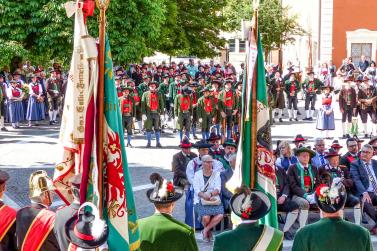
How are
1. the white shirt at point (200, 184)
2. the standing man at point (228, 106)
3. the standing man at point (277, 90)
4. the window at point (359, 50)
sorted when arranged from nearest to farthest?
the white shirt at point (200, 184), the standing man at point (228, 106), the standing man at point (277, 90), the window at point (359, 50)

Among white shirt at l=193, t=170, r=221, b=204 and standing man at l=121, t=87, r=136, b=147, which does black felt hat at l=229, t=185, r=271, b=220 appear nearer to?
white shirt at l=193, t=170, r=221, b=204

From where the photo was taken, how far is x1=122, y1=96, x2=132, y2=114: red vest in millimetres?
23344

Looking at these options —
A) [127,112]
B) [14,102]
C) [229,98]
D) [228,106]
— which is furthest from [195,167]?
[14,102]

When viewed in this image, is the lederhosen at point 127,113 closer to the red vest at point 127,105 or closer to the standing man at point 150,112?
the red vest at point 127,105

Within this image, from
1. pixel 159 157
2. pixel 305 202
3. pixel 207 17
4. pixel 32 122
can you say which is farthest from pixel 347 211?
pixel 207 17

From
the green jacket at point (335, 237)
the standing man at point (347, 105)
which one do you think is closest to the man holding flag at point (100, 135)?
the green jacket at point (335, 237)

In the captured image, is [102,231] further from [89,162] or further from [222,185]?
[222,185]

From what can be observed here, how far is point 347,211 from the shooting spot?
14.3 meters

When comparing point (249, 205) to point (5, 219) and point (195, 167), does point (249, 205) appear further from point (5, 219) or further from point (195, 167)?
point (195, 167)

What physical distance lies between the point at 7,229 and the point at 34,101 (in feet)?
70.1

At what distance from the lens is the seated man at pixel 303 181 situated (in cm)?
1330

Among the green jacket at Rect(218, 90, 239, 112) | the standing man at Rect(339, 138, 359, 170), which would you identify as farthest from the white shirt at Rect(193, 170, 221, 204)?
the green jacket at Rect(218, 90, 239, 112)

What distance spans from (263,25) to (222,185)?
3114cm

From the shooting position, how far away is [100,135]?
279 inches
